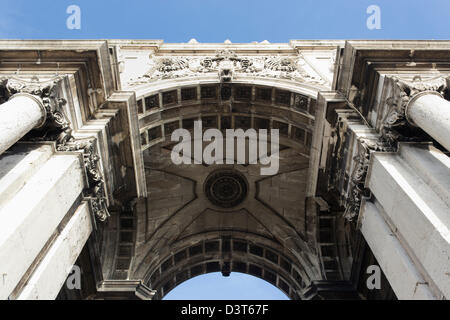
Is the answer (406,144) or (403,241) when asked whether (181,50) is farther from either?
(403,241)

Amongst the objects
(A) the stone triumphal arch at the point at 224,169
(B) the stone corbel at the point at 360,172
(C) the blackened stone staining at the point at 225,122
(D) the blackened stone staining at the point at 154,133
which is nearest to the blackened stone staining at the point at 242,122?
(A) the stone triumphal arch at the point at 224,169

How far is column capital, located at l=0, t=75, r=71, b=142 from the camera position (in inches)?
434

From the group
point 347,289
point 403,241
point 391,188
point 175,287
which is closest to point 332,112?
point 391,188

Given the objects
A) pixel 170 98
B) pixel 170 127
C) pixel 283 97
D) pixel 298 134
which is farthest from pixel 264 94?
pixel 170 127

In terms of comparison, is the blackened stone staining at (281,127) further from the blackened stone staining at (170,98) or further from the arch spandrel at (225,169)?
the blackened stone staining at (170,98)

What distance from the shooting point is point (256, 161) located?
2034cm

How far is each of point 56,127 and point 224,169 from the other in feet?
35.0

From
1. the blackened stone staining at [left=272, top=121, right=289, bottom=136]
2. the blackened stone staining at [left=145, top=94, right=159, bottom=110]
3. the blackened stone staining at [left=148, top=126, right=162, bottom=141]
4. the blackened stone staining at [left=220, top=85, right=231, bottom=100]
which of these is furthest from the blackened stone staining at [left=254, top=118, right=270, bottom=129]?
the blackened stone staining at [left=145, top=94, right=159, bottom=110]

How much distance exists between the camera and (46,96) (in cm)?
1122

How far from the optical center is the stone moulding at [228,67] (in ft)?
56.3

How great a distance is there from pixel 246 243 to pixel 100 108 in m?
11.2

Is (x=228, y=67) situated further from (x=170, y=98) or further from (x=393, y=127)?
(x=393, y=127)

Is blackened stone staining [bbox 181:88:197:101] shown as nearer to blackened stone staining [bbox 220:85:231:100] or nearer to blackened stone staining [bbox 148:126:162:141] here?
blackened stone staining [bbox 220:85:231:100]

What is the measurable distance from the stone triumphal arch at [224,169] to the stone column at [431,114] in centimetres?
5
